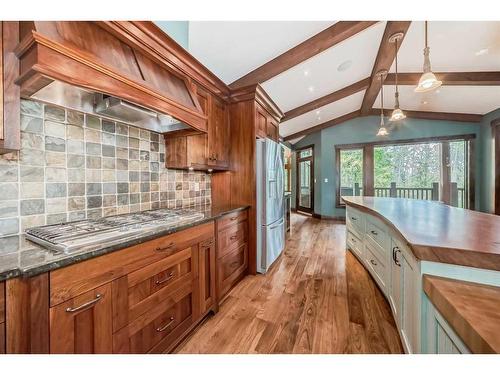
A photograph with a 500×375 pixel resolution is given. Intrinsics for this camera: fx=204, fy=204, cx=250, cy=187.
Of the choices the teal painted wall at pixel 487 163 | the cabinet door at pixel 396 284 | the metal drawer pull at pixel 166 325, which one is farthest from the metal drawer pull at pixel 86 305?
the teal painted wall at pixel 487 163

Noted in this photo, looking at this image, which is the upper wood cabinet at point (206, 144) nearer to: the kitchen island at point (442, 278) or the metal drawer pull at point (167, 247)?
the metal drawer pull at point (167, 247)

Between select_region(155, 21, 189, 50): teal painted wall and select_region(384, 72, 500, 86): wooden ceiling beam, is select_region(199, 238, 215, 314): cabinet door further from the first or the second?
select_region(384, 72, 500, 86): wooden ceiling beam

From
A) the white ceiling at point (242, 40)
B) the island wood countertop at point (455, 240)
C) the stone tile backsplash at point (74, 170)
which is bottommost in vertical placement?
the island wood countertop at point (455, 240)

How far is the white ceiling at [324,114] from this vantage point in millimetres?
4859

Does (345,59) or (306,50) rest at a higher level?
(345,59)

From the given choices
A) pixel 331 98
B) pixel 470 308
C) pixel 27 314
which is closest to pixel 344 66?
pixel 331 98

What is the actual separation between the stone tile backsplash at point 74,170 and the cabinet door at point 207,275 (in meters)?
0.70

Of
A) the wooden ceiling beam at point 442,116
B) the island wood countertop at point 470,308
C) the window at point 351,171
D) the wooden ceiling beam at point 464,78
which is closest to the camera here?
the island wood countertop at point 470,308

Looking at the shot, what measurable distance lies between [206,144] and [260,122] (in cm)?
93

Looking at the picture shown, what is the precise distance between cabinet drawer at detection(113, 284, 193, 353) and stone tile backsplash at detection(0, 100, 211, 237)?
823 millimetres

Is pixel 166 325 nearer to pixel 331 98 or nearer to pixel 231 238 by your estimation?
pixel 231 238

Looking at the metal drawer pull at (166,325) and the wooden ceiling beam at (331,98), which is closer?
the metal drawer pull at (166,325)

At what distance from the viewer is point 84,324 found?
89 centimetres

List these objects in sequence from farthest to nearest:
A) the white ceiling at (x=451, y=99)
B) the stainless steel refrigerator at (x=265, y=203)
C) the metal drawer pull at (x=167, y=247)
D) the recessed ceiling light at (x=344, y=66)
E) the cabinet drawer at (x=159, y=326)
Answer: the white ceiling at (x=451, y=99)
the recessed ceiling light at (x=344, y=66)
the stainless steel refrigerator at (x=265, y=203)
the metal drawer pull at (x=167, y=247)
the cabinet drawer at (x=159, y=326)
